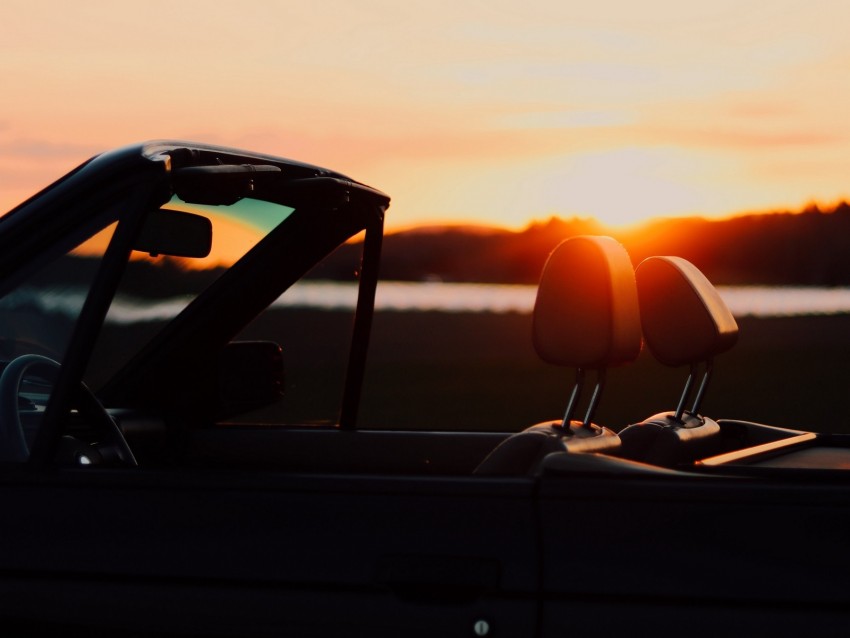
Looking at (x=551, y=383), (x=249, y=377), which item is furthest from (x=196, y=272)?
(x=551, y=383)

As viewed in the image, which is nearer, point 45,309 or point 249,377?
point 45,309

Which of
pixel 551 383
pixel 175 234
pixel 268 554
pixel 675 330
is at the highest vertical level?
pixel 175 234

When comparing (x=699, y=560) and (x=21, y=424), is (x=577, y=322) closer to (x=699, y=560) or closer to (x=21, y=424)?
(x=699, y=560)

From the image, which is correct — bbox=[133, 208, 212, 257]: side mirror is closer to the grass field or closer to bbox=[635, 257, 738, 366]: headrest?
bbox=[635, 257, 738, 366]: headrest

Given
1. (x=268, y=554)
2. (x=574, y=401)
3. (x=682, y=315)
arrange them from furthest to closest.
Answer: (x=682, y=315) < (x=574, y=401) < (x=268, y=554)

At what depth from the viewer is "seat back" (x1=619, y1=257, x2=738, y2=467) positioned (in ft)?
10.1

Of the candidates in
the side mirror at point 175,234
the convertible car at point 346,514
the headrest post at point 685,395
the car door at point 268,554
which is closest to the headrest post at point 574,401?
the convertible car at point 346,514

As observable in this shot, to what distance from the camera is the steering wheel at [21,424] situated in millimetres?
2414

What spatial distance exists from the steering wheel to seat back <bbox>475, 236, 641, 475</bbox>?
88 cm

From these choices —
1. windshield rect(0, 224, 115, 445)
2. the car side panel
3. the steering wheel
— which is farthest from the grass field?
the car side panel

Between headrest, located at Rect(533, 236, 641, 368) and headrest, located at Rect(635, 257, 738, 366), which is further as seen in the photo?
headrest, located at Rect(635, 257, 738, 366)

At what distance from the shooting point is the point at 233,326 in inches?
142

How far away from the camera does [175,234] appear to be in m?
2.79

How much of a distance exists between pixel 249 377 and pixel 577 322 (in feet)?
4.78
